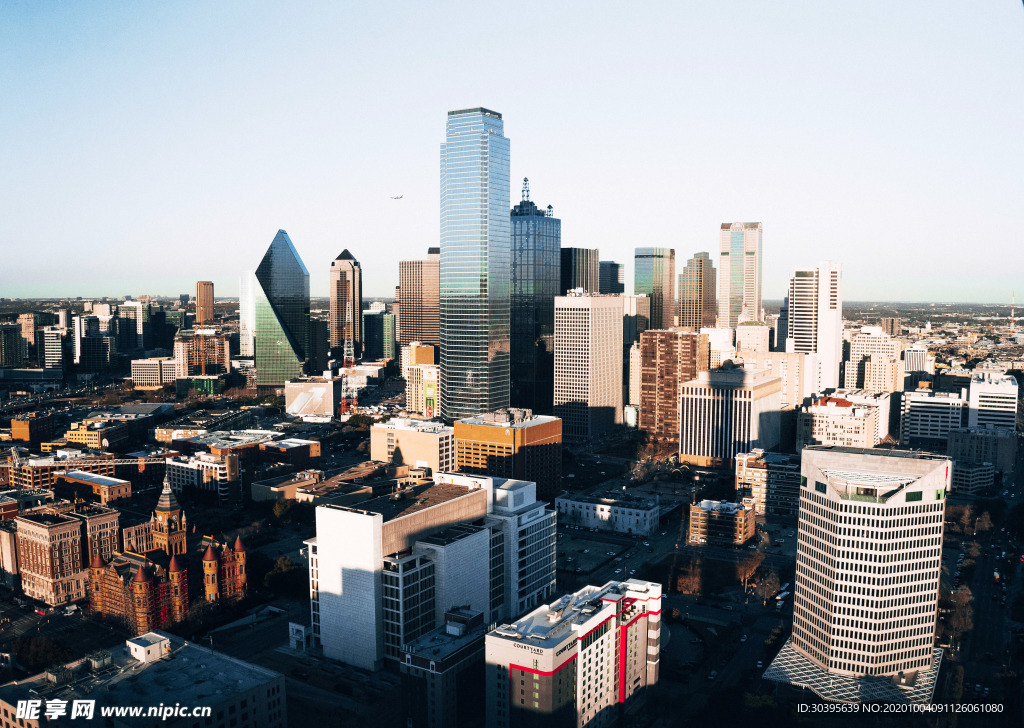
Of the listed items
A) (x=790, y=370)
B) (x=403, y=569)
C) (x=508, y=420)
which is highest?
(x=790, y=370)

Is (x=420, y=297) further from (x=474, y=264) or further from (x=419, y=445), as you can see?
(x=419, y=445)

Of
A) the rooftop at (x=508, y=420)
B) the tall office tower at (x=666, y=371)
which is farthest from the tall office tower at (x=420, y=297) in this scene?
the rooftop at (x=508, y=420)

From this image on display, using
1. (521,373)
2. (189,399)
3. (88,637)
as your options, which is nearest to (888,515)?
(88,637)

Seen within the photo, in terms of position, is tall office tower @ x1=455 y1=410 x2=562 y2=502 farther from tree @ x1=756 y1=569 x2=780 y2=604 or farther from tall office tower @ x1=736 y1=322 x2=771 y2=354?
tall office tower @ x1=736 y1=322 x2=771 y2=354

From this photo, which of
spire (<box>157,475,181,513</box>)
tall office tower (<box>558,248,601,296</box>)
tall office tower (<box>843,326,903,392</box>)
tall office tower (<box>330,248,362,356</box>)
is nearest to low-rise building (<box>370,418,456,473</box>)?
spire (<box>157,475,181,513</box>)

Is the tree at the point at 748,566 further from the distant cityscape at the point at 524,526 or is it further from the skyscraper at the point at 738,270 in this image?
the skyscraper at the point at 738,270

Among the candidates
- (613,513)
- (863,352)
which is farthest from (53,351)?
(863,352)
